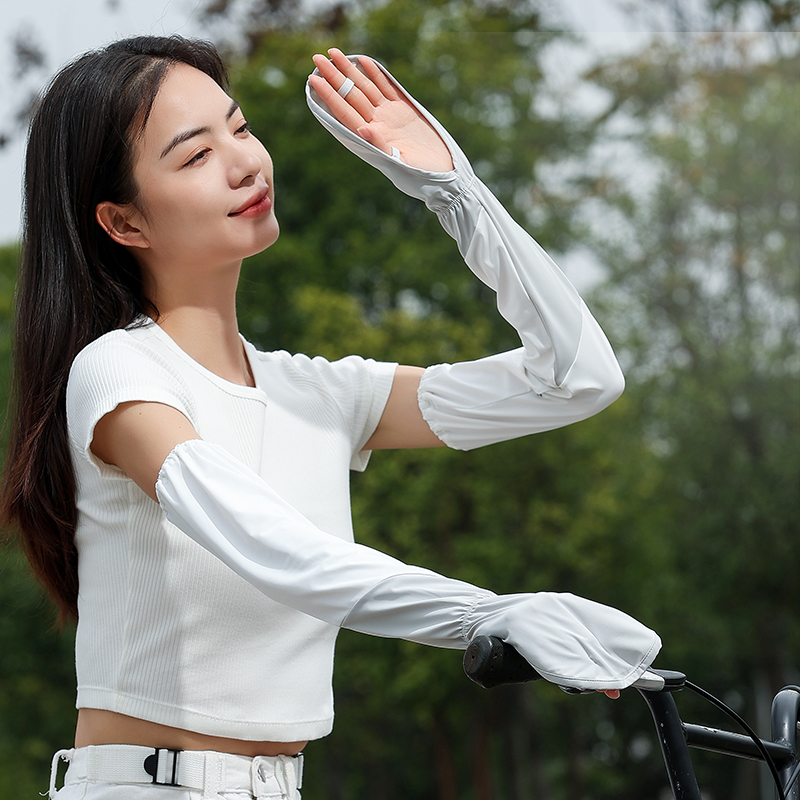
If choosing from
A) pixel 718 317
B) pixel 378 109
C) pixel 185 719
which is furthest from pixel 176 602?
pixel 718 317

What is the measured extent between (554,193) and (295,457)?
4.95m

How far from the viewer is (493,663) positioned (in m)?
0.70

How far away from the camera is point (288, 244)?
18.9 feet

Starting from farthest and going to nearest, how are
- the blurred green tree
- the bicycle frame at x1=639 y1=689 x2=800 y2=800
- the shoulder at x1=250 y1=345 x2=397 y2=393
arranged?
1. the blurred green tree
2. the shoulder at x1=250 y1=345 x2=397 y2=393
3. the bicycle frame at x1=639 y1=689 x2=800 y2=800

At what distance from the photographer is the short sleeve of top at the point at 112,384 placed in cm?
94

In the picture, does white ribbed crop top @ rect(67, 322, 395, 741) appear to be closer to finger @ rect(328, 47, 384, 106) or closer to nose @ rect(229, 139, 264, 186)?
nose @ rect(229, 139, 264, 186)

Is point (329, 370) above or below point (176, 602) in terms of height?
above

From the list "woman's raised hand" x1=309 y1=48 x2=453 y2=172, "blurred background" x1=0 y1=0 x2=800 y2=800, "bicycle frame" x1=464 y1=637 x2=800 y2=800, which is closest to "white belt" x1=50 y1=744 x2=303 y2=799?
"bicycle frame" x1=464 y1=637 x2=800 y2=800

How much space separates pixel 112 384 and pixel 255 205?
27cm

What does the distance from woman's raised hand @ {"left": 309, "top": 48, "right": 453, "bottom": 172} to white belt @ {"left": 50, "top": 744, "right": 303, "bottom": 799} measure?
61cm

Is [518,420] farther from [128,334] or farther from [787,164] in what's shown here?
[787,164]

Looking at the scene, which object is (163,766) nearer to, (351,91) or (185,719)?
(185,719)

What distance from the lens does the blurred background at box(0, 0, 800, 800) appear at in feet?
17.5

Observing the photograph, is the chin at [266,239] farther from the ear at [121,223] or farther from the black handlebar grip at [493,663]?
the black handlebar grip at [493,663]
